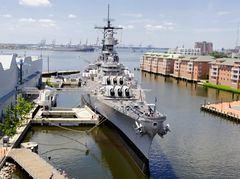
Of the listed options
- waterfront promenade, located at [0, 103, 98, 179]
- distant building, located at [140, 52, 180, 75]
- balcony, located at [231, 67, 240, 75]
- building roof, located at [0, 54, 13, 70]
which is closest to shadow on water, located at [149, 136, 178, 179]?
waterfront promenade, located at [0, 103, 98, 179]

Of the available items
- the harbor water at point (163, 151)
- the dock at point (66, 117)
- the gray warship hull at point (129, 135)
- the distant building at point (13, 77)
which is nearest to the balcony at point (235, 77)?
the harbor water at point (163, 151)

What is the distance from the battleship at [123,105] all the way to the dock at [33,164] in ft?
22.4

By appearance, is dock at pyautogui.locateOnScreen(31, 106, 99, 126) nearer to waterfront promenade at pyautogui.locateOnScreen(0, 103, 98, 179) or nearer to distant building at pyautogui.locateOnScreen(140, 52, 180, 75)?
waterfront promenade at pyautogui.locateOnScreen(0, 103, 98, 179)

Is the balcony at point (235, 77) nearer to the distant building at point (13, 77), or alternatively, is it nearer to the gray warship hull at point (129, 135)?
the distant building at point (13, 77)

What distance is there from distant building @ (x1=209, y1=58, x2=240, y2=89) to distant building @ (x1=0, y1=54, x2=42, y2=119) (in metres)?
40.2

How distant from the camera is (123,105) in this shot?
32125mm

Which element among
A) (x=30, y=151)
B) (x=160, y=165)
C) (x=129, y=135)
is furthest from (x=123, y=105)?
(x=30, y=151)

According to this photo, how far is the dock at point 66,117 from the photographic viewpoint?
38.9 m

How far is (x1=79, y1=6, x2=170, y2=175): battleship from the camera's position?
25.6m

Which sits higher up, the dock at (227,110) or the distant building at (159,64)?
Result: the distant building at (159,64)

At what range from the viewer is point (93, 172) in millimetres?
26031

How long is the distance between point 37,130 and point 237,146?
19958 millimetres

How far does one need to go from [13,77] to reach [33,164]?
865 inches

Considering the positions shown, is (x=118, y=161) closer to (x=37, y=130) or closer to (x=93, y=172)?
(x=93, y=172)
